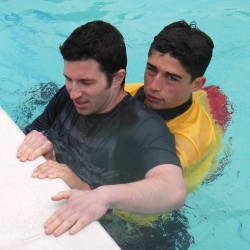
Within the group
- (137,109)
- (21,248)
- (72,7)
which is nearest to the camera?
(21,248)

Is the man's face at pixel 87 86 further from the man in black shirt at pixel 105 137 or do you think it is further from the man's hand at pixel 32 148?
the man's hand at pixel 32 148

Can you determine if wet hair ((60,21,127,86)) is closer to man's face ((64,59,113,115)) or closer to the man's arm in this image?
man's face ((64,59,113,115))

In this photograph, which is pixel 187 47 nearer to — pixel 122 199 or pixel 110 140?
pixel 110 140

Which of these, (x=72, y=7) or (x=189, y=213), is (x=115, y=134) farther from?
(x=72, y=7)

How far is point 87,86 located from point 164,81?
23.3 inches

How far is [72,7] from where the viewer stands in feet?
21.2

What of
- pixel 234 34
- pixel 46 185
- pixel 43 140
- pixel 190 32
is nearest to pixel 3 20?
pixel 234 34

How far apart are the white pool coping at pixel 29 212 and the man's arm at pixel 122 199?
1.5 inches

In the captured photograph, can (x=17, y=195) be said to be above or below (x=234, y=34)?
above

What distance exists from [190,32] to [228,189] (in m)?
1.53

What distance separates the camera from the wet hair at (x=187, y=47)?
8.48ft

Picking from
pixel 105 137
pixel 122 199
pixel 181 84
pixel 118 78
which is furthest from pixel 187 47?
pixel 122 199

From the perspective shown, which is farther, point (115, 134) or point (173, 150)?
point (115, 134)

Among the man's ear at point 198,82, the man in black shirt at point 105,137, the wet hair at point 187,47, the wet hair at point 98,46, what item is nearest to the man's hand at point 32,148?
the man in black shirt at point 105,137
